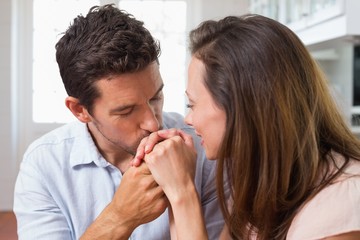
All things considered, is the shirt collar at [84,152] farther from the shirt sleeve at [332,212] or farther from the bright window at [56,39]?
A: the bright window at [56,39]

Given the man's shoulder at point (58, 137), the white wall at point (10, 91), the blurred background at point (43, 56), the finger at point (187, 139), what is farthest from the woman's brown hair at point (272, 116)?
the white wall at point (10, 91)

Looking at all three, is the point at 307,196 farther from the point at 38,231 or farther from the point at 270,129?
the point at 38,231

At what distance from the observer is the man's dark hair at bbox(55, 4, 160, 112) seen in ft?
4.29

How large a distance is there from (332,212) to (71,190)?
73 centimetres

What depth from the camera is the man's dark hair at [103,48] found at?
131cm

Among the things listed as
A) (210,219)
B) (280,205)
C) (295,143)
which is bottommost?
(210,219)

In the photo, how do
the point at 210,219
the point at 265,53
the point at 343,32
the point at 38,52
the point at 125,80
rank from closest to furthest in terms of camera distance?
1. the point at 265,53
2. the point at 125,80
3. the point at 210,219
4. the point at 343,32
5. the point at 38,52

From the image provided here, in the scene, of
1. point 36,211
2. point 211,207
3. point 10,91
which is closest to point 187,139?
point 211,207

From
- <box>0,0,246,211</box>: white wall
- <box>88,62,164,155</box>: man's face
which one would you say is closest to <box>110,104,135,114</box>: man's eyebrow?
<box>88,62,164,155</box>: man's face

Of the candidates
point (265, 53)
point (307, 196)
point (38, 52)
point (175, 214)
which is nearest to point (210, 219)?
point (175, 214)

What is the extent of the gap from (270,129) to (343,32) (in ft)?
4.18

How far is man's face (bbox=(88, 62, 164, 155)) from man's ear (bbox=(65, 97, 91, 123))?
45 mm

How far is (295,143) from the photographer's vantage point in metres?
1.04

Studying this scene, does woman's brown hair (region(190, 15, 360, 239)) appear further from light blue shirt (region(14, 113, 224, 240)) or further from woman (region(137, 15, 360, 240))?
light blue shirt (region(14, 113, 224, 240))
